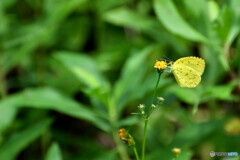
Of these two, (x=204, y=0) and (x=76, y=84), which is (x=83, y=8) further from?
(x=204, y=0)

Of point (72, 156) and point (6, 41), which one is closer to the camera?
point (72, 156)

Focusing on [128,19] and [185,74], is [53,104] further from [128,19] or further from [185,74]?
[128,19]

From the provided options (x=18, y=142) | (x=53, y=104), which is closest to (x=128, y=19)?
(x=53, y=104)

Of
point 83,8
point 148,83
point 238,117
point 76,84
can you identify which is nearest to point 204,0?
point 148,83

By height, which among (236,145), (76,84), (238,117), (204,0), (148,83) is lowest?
(236,145)

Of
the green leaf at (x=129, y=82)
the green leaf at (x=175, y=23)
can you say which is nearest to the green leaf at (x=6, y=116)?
the green leaf at (x=129, y=82)
